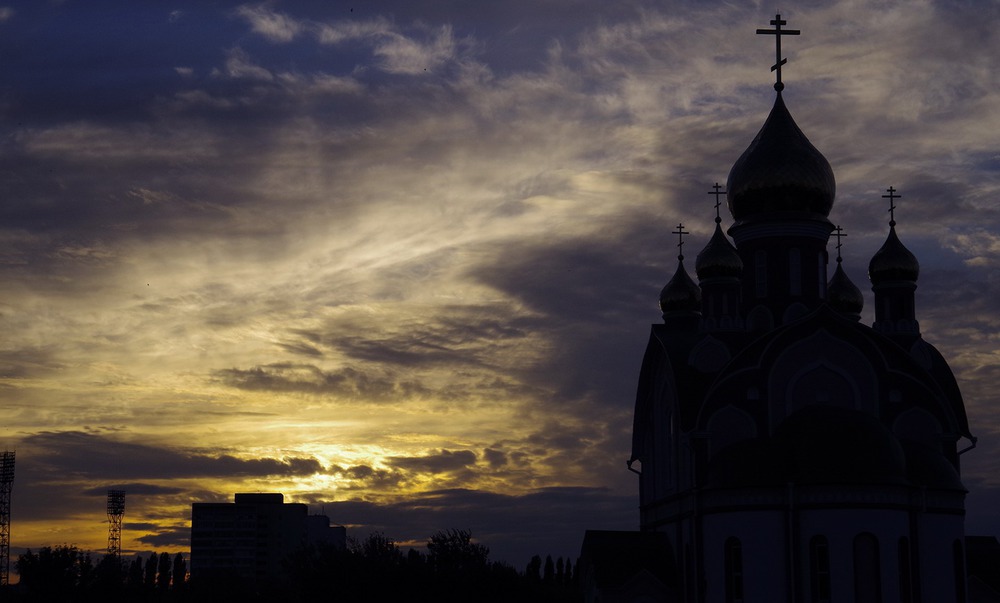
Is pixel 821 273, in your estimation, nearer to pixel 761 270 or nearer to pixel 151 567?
pixel 761 270

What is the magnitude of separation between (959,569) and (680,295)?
647 inches

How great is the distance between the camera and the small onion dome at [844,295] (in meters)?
46.8

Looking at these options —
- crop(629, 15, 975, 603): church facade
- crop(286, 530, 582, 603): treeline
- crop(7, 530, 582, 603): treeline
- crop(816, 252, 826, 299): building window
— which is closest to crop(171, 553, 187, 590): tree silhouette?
crop(7, 530, 582, 603): treeline

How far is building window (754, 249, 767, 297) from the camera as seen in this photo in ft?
131

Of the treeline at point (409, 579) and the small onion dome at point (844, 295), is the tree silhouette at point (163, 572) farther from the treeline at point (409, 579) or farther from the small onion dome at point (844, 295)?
the small onion dome at point (844, 295)

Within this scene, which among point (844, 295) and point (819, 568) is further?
point (844, 295)

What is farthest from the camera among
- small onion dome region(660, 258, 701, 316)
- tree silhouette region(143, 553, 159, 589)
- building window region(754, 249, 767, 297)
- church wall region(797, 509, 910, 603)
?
tree silhouette region(143, 553, 159, 589)

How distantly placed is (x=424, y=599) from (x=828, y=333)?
570 inches

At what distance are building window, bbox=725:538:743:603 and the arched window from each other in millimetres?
5486

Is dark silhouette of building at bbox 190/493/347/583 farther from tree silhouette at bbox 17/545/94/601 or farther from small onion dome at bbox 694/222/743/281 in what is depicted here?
small onion dome at bbox 694/222/743/281

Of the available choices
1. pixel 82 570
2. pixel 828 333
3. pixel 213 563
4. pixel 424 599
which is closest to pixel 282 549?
pixel 213 563

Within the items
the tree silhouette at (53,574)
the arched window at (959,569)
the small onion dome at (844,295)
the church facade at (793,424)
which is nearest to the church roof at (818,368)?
the church facade at (793,424)

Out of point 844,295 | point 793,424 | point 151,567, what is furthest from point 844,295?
point 151,567

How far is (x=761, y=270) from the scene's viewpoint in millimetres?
40156
